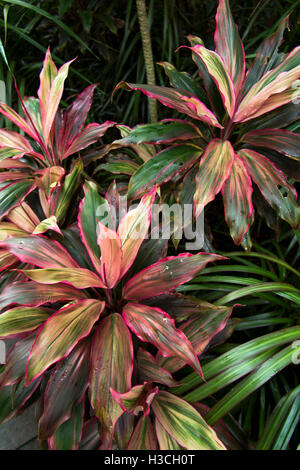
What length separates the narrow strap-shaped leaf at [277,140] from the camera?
0.91 metres

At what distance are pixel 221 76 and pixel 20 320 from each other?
2.55 feet

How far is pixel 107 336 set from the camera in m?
0.76

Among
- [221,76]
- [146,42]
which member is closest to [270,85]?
[221,76]

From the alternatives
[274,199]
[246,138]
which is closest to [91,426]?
[274,199]

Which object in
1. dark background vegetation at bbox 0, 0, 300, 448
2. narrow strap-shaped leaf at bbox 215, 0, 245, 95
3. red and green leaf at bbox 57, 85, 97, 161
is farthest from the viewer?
dark background vegetation at bbox 0, 0, 300, 448

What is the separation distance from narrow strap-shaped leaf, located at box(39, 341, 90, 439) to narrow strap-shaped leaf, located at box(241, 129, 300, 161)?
688mm

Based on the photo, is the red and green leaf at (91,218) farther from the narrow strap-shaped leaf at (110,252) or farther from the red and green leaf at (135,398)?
the red and green leaf at (135,398)

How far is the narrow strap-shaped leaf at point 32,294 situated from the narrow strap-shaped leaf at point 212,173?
36 cm

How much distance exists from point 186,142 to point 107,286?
48 centimetres

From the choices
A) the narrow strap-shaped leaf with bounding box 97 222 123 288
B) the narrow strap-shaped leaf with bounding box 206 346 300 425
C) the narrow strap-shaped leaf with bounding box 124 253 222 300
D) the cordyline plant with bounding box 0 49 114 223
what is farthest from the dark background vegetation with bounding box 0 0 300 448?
the narrow strap-shaped leaf with bounding box 97 222 123 288

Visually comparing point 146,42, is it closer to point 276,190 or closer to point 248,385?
point 276,190

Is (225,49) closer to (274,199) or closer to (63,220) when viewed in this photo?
(274,199)

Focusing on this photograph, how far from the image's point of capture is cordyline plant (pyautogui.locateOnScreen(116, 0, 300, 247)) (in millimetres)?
871

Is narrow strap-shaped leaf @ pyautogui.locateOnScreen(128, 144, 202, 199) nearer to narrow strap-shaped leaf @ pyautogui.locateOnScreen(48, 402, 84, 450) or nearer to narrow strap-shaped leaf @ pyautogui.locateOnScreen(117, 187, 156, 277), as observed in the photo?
narrow strap-shaped leaf @ pyautogui.locateOnScreen(117, 187, 156, 277)
